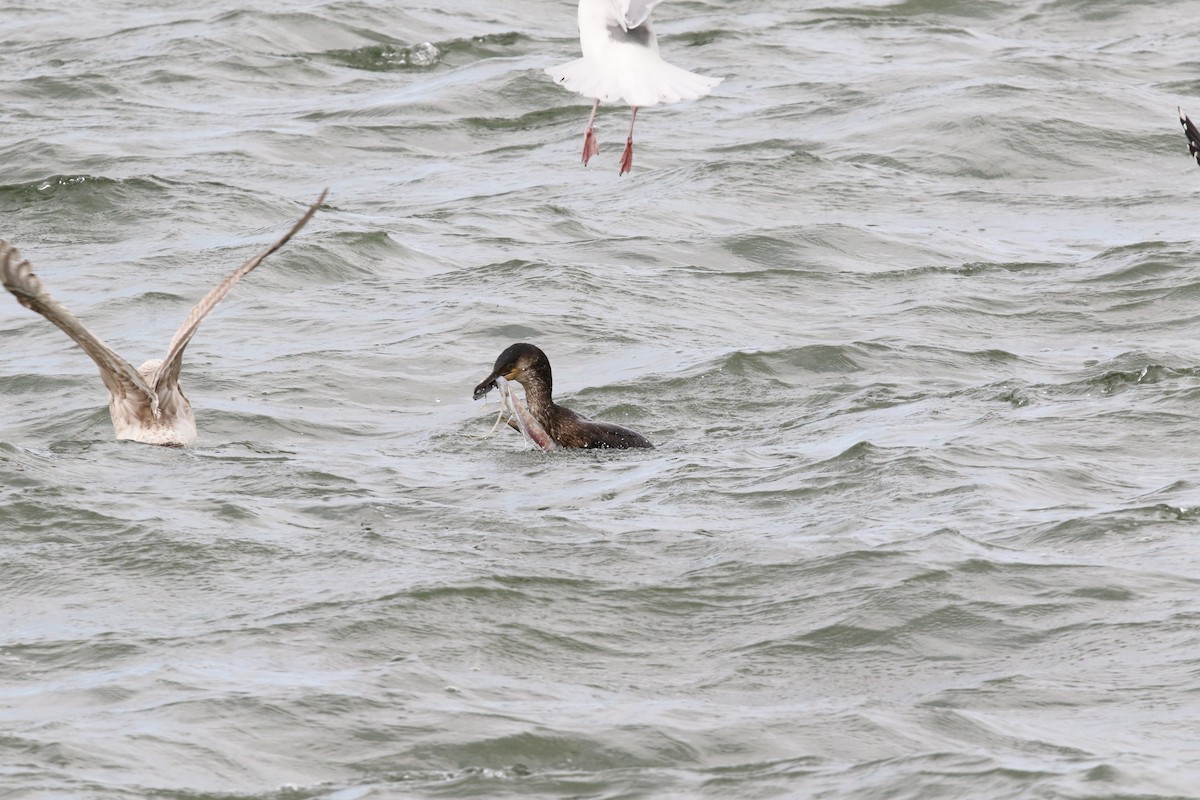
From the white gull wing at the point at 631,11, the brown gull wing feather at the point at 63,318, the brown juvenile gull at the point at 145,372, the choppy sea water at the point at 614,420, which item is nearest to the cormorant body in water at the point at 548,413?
the choppy sea water at the point at 614,420

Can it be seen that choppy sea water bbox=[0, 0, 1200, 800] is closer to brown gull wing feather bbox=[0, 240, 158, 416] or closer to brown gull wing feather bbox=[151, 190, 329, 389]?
brown gull wing feather bbox=[0, 240, 158, 416]

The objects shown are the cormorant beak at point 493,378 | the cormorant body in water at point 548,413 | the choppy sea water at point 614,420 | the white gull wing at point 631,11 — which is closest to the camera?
the choppy sea water at point 614,420

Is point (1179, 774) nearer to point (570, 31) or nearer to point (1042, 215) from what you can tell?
point (1042, 215)

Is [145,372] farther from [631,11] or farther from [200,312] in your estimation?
[631,11]

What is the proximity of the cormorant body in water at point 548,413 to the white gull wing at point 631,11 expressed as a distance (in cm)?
274

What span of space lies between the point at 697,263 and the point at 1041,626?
7.54m

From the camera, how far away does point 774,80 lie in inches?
819

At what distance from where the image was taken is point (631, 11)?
11.8 metres

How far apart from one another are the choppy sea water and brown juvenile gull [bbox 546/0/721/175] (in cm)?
149

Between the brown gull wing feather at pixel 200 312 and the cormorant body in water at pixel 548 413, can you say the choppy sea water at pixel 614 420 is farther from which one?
the brown gull wing feather at pixel 200 312

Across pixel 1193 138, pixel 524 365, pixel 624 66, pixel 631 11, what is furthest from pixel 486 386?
pixel 1193 138

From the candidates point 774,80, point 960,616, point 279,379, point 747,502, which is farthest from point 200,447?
point 774,80

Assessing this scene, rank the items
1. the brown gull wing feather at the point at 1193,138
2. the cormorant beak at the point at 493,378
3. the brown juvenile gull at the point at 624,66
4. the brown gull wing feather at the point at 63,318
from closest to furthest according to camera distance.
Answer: the brown gull wing feather at the point at 63,318 → the cormorant beak at the point at 493,378 → the brown gull wing feather at the point at 1193,138 → the brown juvenile gull at the point at 624,66

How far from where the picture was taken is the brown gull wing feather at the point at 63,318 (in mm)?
8516
